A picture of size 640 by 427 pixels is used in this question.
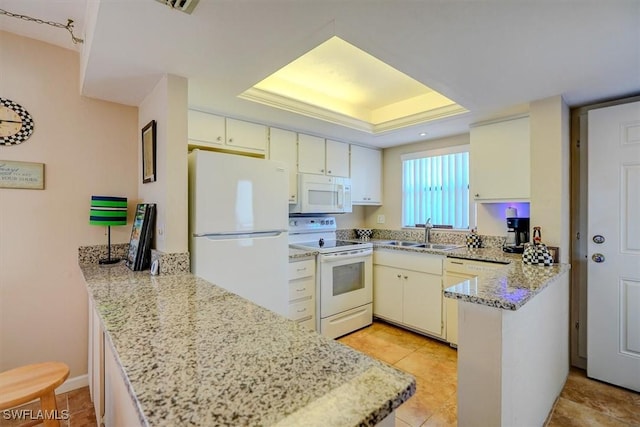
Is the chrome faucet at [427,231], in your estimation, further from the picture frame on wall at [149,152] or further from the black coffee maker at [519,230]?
the picture frame on wall at [149,152]

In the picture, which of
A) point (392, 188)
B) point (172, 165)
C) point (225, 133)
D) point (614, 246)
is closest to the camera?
point (172, 165)

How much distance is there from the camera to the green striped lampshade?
204cm

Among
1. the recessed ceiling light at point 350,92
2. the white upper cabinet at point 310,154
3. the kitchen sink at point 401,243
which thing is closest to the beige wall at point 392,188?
the kitchen sink at point 401,243

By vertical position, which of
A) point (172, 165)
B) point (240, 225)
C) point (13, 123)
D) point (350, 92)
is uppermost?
point (350, 92)

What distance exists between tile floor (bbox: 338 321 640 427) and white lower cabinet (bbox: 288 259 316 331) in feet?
1.96

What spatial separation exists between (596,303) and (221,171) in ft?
9.60

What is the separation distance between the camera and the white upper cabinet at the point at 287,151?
2955 mm

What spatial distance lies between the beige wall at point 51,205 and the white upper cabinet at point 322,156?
1.64 metres

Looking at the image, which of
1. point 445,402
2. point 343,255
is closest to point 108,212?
point 343,255

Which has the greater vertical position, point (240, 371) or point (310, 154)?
point (310, 154)

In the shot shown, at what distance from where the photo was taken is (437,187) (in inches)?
139

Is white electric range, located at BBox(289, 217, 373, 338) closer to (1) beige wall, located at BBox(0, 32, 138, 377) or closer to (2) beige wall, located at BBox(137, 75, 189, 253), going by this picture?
(2) beige wall, located at BBox(137, 75, 189, 253)

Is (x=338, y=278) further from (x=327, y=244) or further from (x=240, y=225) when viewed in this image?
(x=240, y=225)

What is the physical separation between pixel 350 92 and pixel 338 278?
1854 millimetres
